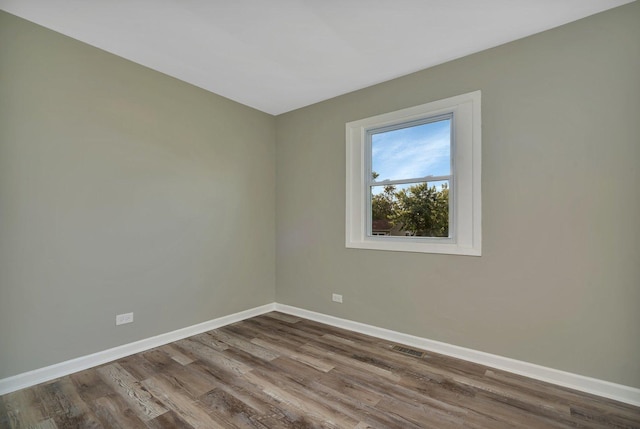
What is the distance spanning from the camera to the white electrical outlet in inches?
103

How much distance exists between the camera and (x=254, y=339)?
9.99ft

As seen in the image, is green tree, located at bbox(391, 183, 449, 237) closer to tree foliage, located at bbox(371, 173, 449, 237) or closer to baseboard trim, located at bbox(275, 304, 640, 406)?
tree foliage, located at bbox(371, 173, 449, 237)

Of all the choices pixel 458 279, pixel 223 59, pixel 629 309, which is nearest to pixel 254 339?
pixel 458 279

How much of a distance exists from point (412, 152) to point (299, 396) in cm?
245

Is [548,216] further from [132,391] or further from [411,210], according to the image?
[132,391]

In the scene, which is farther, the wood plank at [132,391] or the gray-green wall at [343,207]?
the gray-green wall at [343,207]

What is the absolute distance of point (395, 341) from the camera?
117 inches

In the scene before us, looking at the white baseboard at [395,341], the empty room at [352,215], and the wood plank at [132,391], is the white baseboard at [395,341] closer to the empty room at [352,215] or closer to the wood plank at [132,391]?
the empty room at [352,215]

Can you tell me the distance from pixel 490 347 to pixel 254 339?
7.31 ft

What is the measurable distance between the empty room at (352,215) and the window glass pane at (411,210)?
0.02 metres

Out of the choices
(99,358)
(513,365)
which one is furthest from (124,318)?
(513,365)

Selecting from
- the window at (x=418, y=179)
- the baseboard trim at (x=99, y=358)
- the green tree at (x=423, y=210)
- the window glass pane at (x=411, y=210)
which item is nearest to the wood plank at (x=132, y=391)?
the baseboard trim at (x=99, y=358)

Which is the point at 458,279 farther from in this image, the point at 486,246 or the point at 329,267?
the point at 329,267

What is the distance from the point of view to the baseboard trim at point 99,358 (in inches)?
82.9
